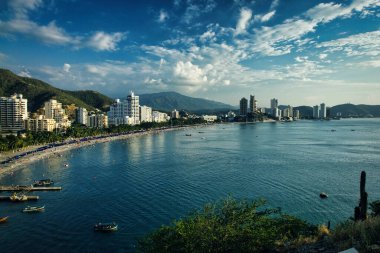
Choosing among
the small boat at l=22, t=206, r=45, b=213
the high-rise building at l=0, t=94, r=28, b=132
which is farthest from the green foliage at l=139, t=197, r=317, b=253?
the high-rise building at l=0, t=94, r=28, b=132

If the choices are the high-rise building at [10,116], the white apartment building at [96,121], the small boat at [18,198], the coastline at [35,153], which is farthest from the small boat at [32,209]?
the white apartment building at [96,121]

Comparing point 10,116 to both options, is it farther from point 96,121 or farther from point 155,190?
point 155,190

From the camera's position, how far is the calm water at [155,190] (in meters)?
27.5

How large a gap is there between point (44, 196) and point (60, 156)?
35.2 meters

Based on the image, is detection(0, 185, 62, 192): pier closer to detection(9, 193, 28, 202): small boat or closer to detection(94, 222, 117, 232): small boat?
detection(9, 193, 28, 202): small boat

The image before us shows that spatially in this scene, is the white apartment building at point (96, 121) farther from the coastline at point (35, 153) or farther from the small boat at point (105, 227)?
the small boat at point (105, 227)

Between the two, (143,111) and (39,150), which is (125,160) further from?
(143,111)

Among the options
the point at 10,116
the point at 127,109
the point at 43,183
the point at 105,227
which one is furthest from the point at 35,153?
the point at 127,109

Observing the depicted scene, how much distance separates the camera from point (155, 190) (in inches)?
1597

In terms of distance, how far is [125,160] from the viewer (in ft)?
217

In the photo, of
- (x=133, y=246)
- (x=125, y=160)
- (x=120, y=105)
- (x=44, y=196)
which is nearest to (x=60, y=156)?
(x=125, y=160)

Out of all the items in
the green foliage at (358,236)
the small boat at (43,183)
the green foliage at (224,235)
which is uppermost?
the green foliage at (358,236)

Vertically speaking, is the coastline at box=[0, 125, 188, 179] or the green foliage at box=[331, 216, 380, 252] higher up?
the green foliage at box=[331, 216, 380, 252]

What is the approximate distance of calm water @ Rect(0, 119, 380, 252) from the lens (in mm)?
27536
